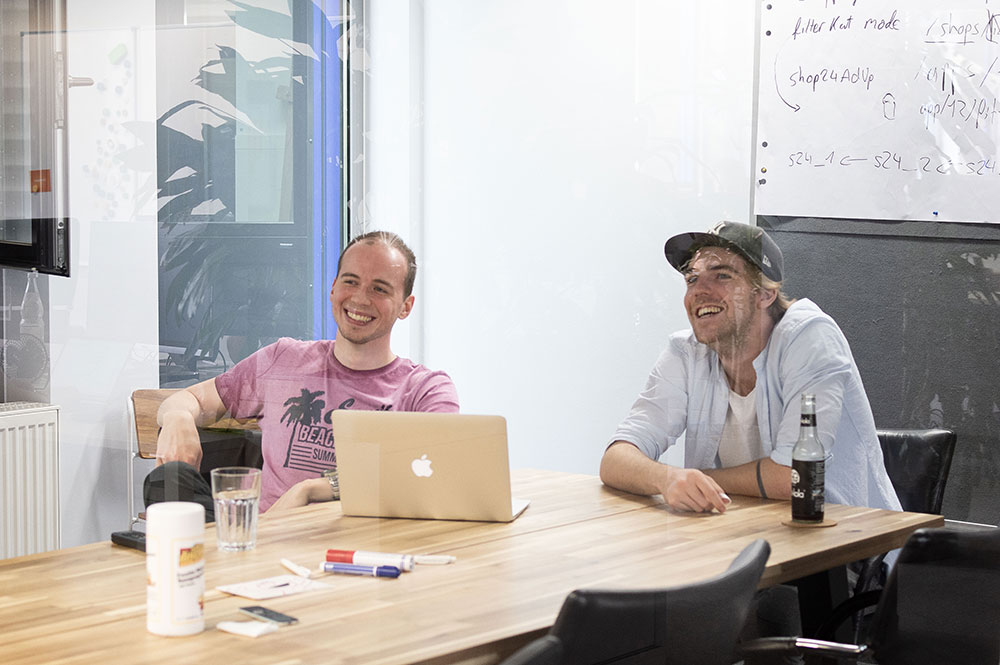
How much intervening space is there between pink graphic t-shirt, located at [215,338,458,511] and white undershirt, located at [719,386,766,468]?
529 millimetres

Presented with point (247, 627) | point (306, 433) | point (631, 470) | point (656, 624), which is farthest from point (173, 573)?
point (631, 470)

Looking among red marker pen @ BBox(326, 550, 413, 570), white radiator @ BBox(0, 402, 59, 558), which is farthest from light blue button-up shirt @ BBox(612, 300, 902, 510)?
white radiator @ BBox(0, 402, 59, 558)

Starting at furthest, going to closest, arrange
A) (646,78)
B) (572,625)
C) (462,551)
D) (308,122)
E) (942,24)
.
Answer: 1. (308,122)
2. (646,78)
3. (942,24)
4. (462,551)
5. (572,625)

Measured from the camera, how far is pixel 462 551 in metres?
1.70

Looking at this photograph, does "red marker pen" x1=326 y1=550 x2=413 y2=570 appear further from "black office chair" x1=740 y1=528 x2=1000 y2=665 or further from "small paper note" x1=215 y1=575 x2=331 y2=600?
"black office chair" x1=740 y1=528 x2=1000 y2=665

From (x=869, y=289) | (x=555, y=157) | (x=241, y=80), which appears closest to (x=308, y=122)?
(x=241, y=80)

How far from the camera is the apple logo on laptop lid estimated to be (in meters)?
1.89

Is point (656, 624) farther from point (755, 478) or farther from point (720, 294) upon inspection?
point (720, 294)

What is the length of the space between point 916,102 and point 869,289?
34 centimetres

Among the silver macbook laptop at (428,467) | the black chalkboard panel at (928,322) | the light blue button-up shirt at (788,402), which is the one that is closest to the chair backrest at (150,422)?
the silver macbook laptop at (428,467)

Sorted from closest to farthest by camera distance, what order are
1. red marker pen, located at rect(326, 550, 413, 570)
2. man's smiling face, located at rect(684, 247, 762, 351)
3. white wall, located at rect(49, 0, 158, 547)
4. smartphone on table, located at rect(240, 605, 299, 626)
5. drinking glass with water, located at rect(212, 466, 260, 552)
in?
smartphone on table, located at rect(240, 605, 299, 626), red marker pen, located at rect(326, 550, 413, 570), drinking glass with water, located at rect(212, 466, 260, 552), man's smiling face, located at rect(684, 247, 762, 351), white wall, located at rect(49, 0, 158, 547)

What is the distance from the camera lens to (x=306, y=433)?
7.30 ft

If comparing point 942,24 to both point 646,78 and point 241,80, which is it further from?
point 241,80

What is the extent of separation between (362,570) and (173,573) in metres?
0.34
